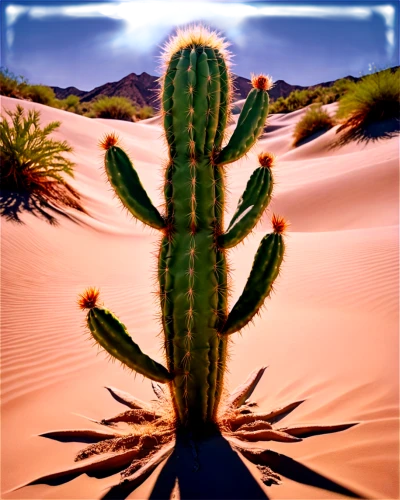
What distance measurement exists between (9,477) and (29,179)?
8206 millimetres

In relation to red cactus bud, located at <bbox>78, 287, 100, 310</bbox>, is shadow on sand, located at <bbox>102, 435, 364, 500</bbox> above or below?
below

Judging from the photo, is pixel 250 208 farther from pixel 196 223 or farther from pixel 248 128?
pixel 248 128

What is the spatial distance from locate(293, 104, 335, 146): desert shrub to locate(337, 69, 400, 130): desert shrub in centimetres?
471

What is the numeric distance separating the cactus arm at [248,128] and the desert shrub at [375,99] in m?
16.4

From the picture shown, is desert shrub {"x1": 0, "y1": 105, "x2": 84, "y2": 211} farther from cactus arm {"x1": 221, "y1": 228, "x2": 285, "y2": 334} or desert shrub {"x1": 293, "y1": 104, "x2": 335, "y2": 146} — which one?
desert shrub {"x1": 293, "y1": 104, "x2": 335, "y2": 146}

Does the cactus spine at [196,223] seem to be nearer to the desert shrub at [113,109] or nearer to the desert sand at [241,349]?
the desert sand at [241,349]

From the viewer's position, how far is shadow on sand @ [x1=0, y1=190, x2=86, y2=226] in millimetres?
8559

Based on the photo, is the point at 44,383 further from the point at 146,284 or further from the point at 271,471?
the point at 146,284

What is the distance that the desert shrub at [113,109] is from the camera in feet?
126

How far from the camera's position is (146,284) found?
7.74m

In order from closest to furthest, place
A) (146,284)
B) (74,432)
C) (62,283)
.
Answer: (74,432) → (62,283) → (146,284)

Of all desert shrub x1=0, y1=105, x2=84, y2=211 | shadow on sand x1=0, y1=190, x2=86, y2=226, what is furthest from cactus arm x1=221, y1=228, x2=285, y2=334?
desert shrub x1=0, y1=105, x2=84, y2=211

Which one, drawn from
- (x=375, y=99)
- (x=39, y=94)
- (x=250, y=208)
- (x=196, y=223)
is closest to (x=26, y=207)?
(x=196, y=223)

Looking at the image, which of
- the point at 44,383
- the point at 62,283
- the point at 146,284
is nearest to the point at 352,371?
the point at 44,383
